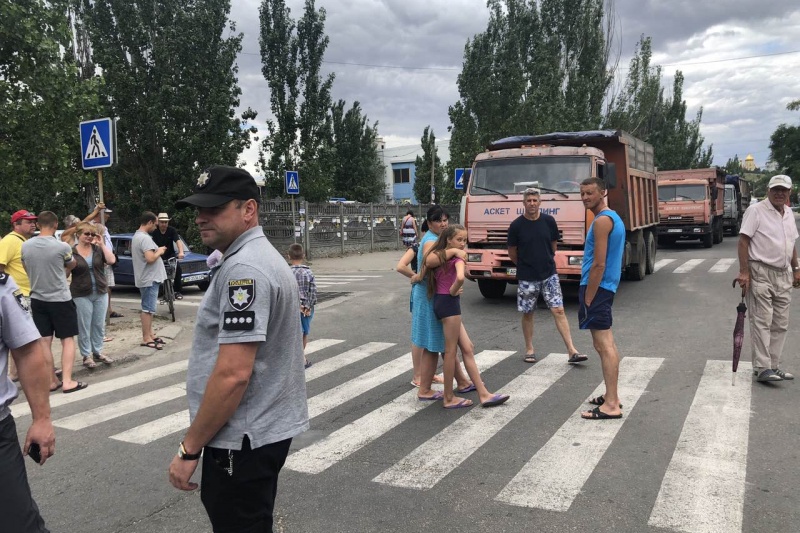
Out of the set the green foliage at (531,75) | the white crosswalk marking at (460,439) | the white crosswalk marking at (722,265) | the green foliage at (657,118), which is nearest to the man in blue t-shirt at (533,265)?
the white crosswalk marking at (460,439)

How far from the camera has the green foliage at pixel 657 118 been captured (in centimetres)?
3756

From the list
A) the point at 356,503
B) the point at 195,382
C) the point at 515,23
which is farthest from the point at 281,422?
the point at 515,23

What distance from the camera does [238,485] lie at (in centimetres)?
209

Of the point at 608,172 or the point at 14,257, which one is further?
the point at 608,172

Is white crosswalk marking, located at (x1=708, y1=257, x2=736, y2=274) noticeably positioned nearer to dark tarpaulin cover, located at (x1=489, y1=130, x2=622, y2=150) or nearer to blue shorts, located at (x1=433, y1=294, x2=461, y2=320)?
dark tarpaulin cover, located at (x1=489, y1=130, x2=622, y2=150)

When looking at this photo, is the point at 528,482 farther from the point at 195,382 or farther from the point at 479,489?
the point at 195,382

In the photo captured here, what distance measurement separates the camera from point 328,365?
7336mm

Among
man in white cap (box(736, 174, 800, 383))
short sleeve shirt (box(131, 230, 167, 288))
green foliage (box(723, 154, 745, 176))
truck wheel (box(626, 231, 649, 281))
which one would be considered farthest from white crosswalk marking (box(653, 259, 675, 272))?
green foliage (box(723, 154, 745, 176))

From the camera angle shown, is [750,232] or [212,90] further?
[212,90]

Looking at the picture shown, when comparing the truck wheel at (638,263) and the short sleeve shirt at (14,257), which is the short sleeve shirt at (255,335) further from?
the truck wheel at (638,263)

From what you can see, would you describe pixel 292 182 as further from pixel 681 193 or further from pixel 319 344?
pixel 681 193

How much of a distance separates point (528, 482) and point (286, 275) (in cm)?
246

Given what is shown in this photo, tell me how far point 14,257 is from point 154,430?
9.18 feet

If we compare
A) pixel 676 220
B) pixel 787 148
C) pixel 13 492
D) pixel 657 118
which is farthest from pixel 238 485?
pixel 787 148
